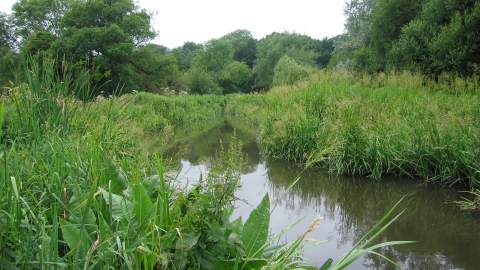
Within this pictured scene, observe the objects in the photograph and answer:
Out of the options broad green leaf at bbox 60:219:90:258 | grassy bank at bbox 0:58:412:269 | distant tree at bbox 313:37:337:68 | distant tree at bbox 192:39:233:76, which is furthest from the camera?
distant tree at bbox 313:37:337:68

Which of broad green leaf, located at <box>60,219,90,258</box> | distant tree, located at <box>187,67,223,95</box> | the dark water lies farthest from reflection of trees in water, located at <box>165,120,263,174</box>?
distant tree, located at <box>187,67,223,95</box>

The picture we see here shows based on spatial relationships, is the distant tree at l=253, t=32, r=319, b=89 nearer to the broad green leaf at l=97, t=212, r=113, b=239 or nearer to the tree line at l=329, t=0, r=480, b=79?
the tree line at l=329, t=0, r=480, b=79

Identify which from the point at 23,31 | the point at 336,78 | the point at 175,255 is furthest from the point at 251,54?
the point at 175,255

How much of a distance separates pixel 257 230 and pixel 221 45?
4571 cm

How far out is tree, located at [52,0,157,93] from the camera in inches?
882

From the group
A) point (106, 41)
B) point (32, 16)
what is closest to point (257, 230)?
point (106, 41)

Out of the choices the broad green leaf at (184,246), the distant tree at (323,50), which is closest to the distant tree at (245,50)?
the distant tree at (323,50)

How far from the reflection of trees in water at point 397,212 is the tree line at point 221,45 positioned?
2.62 meters

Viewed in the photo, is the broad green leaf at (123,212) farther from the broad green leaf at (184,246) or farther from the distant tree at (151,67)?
the distant tree at (151,67)

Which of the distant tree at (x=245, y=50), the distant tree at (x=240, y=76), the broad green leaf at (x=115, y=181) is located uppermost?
the distant tree at (x=245, y=50)

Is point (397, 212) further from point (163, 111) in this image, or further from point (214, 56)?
point (214, 56)

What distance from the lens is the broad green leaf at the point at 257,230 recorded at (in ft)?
5.58

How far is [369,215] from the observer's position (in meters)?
3.59

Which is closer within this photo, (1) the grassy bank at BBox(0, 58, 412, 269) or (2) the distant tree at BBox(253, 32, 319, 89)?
(1) the grassy bank at BBox(0, 58, 412, 269)
